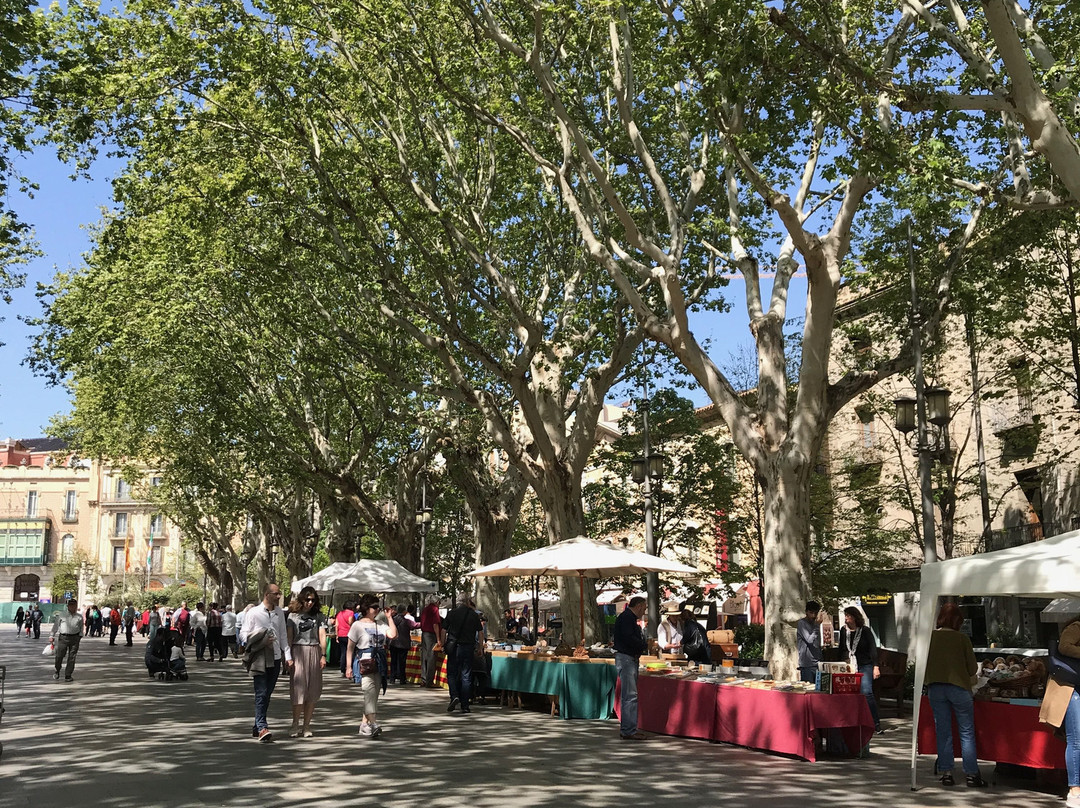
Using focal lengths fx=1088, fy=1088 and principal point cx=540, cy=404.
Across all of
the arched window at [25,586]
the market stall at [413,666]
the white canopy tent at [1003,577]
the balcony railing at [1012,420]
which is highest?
the balcony railing at [1012,420]

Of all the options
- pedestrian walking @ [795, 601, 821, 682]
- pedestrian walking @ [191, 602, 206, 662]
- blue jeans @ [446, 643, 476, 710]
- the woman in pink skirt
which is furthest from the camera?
pedestrian walking @ [191, 602, 206, 662]

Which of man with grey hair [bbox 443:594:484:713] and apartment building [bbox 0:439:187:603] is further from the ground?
apartment building [bbox 0:439:187:603]

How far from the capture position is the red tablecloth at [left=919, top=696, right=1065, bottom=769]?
9.45 metres

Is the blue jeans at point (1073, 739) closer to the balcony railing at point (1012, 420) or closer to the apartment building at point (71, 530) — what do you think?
the balcony railing at point (1012, 420)

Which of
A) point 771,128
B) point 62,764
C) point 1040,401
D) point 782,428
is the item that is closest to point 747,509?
point 1040,401

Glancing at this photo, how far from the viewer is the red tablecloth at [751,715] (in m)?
11.1

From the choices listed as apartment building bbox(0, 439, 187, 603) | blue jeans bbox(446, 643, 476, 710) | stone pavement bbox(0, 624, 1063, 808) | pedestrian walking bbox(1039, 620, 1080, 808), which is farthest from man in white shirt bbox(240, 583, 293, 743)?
apartment building bbox(0, 439, 187, 603)

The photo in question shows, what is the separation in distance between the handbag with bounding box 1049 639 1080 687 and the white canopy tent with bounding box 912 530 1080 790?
512 millimetres

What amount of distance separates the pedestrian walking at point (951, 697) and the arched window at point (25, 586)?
9955cm

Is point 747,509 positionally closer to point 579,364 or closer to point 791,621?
point 579,364

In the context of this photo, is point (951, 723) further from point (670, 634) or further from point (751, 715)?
point (670, 634)

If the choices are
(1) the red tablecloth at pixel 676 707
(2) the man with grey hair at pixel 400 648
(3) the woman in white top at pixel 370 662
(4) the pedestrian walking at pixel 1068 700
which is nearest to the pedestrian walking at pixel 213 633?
(2) the man with grey hair at pixel 400 648

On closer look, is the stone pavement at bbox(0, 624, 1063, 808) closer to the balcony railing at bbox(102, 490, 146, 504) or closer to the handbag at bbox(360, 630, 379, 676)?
the handbag at bbox(360, 630, 379, 676)

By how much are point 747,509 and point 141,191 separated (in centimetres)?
2030
